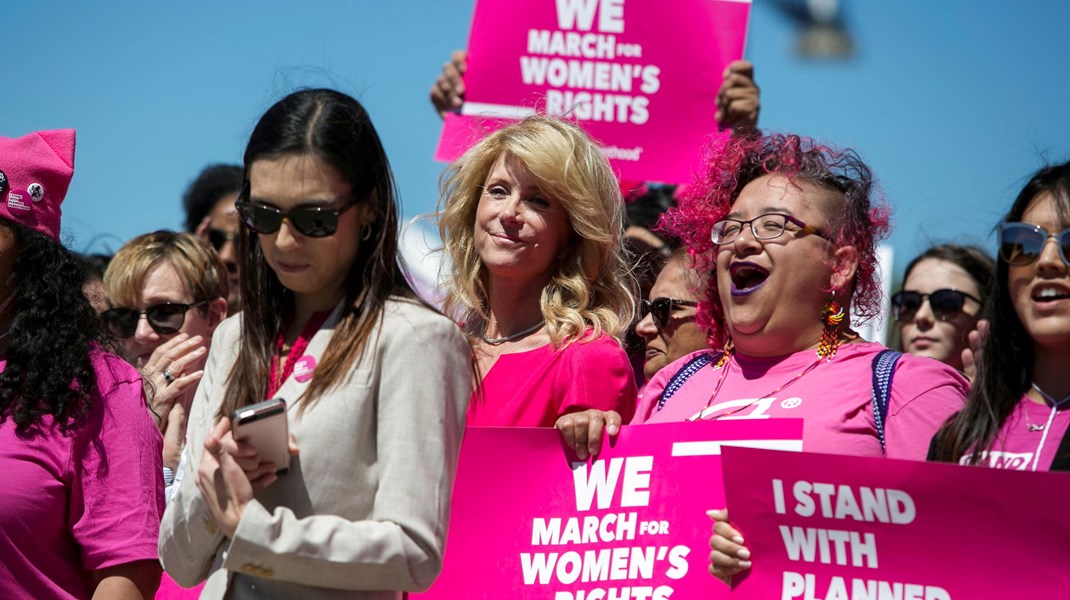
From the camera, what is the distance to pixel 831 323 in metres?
4.30

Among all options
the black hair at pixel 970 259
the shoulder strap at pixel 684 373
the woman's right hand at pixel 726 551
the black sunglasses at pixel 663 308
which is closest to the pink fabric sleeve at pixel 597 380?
the shoulder strap at pixel 684 373

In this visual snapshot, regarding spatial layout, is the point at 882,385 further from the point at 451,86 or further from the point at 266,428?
the point at 451,86

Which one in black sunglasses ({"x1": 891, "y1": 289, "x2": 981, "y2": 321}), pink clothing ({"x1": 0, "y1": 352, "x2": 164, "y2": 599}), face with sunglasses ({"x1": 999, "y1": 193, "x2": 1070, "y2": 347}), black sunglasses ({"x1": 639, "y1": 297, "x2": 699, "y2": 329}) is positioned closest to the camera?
face with sunglasses ({"x1": 999, "y1": 193, "x2": 1070, "y2": 347})

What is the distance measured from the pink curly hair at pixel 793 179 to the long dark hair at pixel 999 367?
0.84 meters

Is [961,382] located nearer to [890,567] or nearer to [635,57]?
[890,567]

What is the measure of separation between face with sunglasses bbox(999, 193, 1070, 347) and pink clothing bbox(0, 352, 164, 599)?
2.38 meters

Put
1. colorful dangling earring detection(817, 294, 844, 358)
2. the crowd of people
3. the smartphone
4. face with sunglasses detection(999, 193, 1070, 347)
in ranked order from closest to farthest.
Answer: the smartphone
the crowd of people
face with sunglasses detection(999, 193, 1070, 347)
colorful dangling earring detection(817, 294, 844, 358)

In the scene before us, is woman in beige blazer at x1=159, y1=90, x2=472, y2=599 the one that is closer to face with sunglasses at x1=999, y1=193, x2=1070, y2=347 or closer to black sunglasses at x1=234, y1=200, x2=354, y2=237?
black sunglasses at x1=234, y1=200, x2=354, y2=237

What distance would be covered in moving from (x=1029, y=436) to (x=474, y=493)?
5.24 feet

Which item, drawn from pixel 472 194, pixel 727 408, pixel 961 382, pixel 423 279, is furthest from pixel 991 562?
pixel 423 279

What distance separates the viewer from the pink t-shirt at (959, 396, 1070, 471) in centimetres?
329

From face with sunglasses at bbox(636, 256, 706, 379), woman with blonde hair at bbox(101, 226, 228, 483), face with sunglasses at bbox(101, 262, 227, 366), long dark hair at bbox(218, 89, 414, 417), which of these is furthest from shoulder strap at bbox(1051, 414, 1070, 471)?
face with sunglasses at bbox(101, 262, 227, 366)

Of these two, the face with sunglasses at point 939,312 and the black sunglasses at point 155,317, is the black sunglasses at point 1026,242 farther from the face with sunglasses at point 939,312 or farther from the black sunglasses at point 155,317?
the black sunglasses at point 155,317

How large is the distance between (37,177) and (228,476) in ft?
5.19
